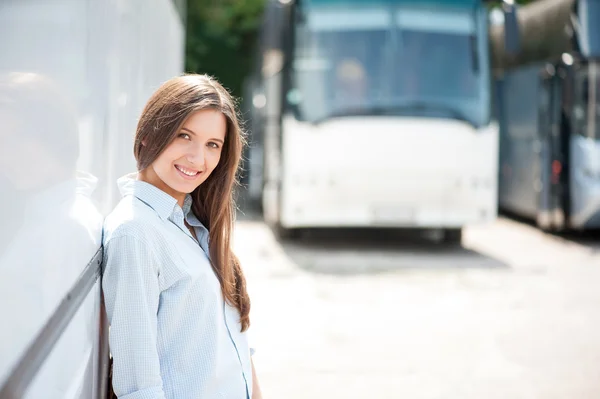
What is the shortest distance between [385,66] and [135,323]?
8671 mm

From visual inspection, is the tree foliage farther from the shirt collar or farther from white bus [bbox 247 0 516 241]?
the shirt collar

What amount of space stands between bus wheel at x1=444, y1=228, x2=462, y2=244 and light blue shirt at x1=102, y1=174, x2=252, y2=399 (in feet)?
31.9

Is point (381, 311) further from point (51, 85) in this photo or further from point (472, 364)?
point (51, 85)

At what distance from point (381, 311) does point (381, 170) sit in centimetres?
346

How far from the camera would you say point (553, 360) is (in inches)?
220

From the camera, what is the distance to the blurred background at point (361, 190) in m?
1.59

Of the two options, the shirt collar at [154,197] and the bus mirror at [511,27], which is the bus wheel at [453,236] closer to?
the bus mirror at [511,27]

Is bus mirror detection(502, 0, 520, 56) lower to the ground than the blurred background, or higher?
higher

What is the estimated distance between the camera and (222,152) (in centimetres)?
256

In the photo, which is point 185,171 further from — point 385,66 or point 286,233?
point 286,233

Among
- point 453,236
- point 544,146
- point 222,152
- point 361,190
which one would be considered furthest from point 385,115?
point 222,152

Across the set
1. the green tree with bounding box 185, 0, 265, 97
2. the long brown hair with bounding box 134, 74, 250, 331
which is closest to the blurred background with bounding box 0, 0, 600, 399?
the long brown hair with bounding box 134, 74, 250, 331

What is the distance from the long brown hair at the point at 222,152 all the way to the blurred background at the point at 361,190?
0.44ft

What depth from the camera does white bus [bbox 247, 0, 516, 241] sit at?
10.3m
